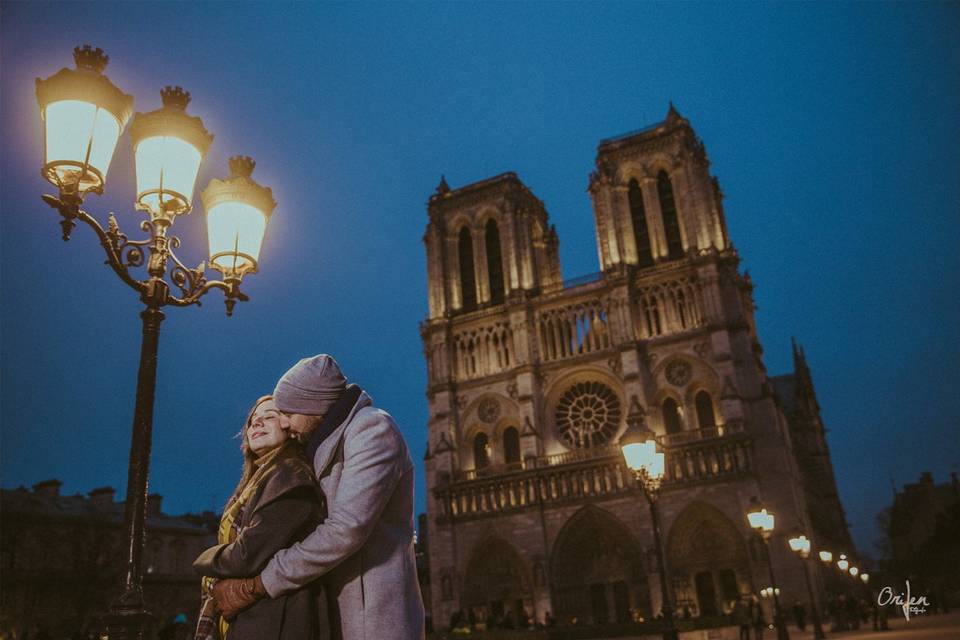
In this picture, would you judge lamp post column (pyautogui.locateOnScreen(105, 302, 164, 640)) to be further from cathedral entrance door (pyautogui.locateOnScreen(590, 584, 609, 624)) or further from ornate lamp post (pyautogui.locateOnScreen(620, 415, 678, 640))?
cathedral entrance door (pyautogui.locateOnScreen(590, 584, 609, 624))

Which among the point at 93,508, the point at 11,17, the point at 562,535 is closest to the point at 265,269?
the point at 93,508

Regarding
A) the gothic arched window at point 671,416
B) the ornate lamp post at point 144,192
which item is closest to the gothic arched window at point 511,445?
the gothic arched window at point 671,416

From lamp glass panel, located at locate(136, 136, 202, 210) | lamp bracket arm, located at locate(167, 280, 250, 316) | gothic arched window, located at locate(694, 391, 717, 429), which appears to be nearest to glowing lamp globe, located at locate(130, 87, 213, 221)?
lamp glass panel, located at locate(136, 136, 202, 210)

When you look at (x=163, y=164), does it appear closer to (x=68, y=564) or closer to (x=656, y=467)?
(x=656, y=467)

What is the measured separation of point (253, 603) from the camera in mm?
2426

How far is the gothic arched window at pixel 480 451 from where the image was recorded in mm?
33969

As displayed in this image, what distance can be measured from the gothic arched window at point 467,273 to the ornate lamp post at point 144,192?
3085 centimetres

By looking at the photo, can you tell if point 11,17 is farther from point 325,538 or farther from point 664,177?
point 664,177

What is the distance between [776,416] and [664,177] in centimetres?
1241

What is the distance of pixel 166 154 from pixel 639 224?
3138cm

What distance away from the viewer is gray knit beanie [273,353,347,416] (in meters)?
2.79

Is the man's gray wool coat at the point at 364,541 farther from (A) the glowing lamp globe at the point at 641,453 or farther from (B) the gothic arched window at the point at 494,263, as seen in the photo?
(B) the gothic arched window at the point at 494,263

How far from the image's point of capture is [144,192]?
532 cm

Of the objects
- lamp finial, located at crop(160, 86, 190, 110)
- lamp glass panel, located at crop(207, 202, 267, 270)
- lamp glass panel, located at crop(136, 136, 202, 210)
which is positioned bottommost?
lamp glass panel, located at crop(207, 202, 267, 270)
